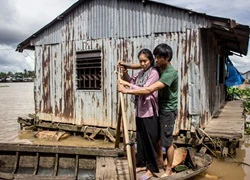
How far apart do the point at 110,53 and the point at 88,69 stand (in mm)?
1036

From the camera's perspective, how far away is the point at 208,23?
682 centimetres

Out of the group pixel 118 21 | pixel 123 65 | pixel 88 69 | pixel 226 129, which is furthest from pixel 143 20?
pixel 123 65

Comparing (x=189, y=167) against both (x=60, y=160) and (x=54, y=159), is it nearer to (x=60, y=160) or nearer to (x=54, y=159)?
(x=60, y=160)

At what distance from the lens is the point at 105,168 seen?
4.13m

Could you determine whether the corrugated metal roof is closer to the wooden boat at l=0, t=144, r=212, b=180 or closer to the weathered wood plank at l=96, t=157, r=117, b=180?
the wooden boat at l=0, t=144, r=212, b=180

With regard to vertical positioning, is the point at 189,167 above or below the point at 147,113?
below

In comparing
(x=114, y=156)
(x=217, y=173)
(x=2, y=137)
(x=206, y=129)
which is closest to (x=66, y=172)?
(x=114, y=156)

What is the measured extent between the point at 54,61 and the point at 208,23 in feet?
19.1

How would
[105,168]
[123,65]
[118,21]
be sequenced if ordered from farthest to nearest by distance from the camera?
[118,21]
[105,168]
[123,65]

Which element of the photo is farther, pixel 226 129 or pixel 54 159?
pixel 226 129

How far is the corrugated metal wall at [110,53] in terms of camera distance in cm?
720

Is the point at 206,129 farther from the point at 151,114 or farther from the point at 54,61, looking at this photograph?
the point at 54,61

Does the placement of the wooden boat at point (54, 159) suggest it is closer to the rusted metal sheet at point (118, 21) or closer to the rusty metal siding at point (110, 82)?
the rusty metal siding at point (110, 82)

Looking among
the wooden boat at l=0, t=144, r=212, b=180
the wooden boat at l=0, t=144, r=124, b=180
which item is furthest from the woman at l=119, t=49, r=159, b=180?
the wooden boat at l=0, t=144, r=124, b=180
